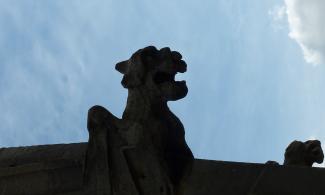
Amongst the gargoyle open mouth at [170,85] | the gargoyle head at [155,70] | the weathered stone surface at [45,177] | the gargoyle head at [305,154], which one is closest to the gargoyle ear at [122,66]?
the gargoyle head at [155,70]

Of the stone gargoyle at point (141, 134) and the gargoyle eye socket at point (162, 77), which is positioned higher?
the gargoyle eye socket at point (162, 77)

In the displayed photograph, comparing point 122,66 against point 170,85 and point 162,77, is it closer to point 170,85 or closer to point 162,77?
point 162,77

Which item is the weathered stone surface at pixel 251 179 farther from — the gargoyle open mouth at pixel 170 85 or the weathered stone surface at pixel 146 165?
the gargoyle open mouth at pixel 170 85

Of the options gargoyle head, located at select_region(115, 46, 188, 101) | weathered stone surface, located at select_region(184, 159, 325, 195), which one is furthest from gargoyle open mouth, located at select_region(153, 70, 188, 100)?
weathered stone surface, located at select_region(184, 159, 325, 195)

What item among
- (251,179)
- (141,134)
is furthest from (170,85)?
(251,179)

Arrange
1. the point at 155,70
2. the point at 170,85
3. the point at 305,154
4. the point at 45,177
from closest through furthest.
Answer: the point at 170,85 → the point at 155,70 → the point at 45,177 → the point at 305,154

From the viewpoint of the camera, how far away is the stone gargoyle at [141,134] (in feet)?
16.6

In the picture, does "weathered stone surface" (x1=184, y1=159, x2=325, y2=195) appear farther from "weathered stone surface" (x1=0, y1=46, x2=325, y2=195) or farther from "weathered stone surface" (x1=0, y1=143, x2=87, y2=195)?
"weathered stone surface" (x1=0, y1=143, x2=87, y2=195)

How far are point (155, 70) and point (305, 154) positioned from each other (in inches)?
108

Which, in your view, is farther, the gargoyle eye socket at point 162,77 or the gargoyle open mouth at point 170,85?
the gargoyle eye socket at point 162,77

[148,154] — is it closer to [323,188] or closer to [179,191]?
[179,191]

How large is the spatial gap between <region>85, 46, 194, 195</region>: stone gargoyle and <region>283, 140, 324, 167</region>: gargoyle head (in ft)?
6.65

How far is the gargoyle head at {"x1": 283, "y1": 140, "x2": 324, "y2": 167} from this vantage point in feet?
21.7

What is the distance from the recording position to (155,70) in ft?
16.9
